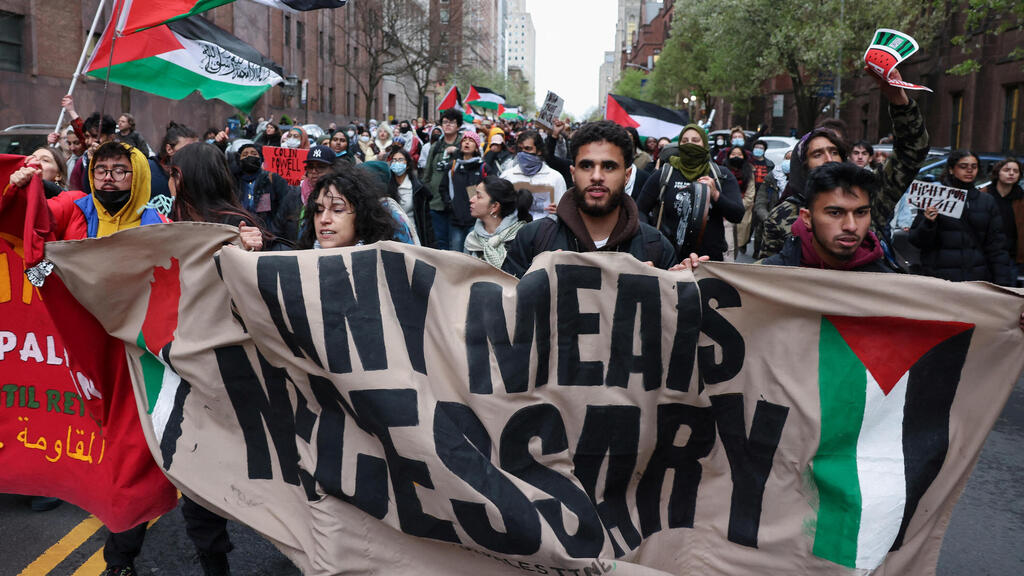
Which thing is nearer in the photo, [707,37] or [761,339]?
[761,339]

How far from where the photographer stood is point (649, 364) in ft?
11.0

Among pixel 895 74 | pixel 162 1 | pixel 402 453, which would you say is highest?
pixel 162 1

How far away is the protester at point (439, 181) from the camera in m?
10.1

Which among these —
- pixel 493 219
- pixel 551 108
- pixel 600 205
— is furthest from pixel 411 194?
pixel 600 205

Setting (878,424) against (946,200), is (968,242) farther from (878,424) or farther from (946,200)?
(878,424)

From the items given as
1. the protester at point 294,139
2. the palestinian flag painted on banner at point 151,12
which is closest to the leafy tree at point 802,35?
the protester at point 294,139

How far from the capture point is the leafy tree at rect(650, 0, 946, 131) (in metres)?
31.1

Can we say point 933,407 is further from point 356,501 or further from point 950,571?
point 356,501

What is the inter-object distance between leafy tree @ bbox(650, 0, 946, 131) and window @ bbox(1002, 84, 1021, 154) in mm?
3697

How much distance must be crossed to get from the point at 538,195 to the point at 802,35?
27328 millimetres

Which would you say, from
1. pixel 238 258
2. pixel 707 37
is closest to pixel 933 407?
pixel 238 258

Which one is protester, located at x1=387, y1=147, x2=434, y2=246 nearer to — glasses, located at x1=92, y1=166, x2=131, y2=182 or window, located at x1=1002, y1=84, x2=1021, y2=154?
glasses, located at x1=92, y1=166, x2=131, y2=182

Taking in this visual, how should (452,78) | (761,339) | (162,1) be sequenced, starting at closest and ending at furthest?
1. (761,339)
2. (162,1)
3. (452,78)

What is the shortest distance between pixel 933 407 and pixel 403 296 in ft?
6.43
